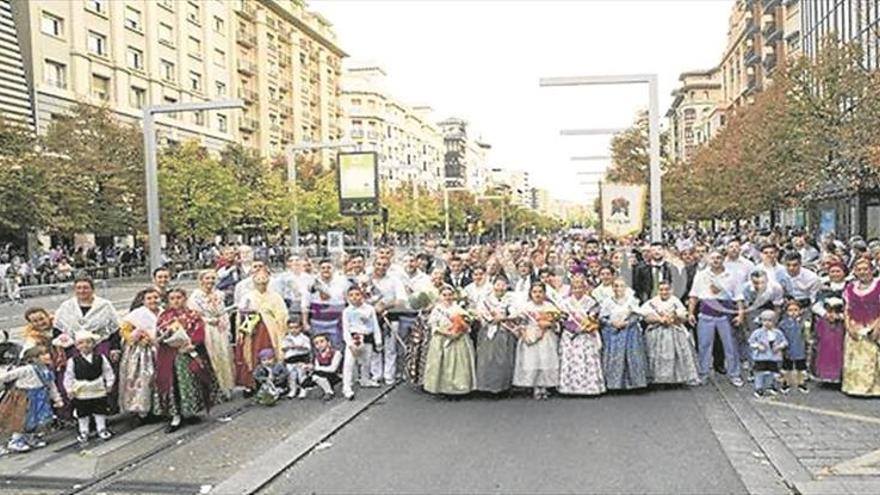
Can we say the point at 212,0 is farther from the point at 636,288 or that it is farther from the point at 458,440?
the point at 458,440

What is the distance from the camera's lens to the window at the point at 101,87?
4612 cm

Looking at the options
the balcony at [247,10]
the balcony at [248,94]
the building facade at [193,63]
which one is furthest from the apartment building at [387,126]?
Result: the balcony at [247,10]

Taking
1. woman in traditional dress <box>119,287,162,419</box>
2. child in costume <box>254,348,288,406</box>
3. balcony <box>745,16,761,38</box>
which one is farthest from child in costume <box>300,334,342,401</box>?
balcony <box>745,16,761,38</box>

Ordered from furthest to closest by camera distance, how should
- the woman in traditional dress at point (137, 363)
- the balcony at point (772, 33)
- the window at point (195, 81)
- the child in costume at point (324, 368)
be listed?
the balcony at point (772, 33)
the window at point (195, 81)
the child in costume at point (324, 368)
the woman in traditional dress at point (137, 363)

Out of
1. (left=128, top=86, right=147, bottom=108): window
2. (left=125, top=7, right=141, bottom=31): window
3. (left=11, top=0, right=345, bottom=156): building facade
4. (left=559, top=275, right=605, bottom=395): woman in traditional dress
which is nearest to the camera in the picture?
(left=559, top=275, right=605, bottom=395): woman in traditional dress

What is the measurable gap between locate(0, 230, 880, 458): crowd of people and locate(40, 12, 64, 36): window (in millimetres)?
36364

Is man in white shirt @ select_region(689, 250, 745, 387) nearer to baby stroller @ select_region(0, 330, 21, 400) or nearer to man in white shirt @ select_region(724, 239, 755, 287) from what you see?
man in white shirt @ select_region(724, 239, 755, 287)

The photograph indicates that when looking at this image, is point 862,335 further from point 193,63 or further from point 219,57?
point 219,57

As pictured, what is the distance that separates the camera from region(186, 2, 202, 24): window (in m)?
58.3

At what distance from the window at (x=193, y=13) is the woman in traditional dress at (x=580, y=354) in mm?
53627

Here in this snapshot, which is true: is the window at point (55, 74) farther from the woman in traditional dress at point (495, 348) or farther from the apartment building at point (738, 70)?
the woman in traditional dress at point (495, 348)

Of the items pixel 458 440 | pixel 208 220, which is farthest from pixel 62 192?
pixel 458 440

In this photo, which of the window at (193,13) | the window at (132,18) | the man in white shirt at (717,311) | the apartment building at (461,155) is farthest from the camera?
the apartment building at (461,155)

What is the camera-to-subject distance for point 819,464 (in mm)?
7004
